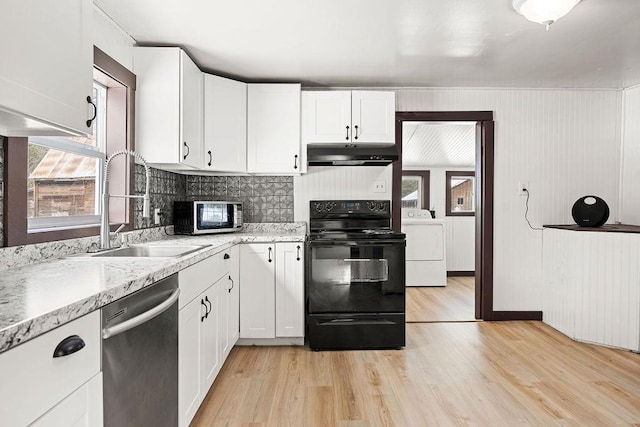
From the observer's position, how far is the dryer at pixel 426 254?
5.07 metres

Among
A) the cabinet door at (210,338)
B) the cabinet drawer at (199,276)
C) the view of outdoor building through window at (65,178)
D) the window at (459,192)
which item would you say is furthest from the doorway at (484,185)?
the window at (459,192)

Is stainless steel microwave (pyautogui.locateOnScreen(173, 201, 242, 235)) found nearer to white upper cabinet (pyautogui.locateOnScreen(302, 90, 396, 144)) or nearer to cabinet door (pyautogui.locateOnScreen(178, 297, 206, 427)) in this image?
white upper cabinet (pyautogui.locateOnScreen(302, 90, 396, 144))

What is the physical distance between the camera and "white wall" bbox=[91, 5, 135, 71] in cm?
206

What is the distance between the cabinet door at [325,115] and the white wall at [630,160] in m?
2.64

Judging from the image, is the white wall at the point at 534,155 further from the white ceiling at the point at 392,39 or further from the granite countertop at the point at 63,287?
the granite countertop at the point at 63,287

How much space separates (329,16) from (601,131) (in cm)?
297

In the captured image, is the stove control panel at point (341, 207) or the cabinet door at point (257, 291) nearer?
the cabinet door at point (257, 291)

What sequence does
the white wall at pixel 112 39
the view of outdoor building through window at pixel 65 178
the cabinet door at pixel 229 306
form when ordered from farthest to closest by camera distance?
the cabinet door at pixel 229 306 < the white wall at pixel 112 39 < the view of outdoor building through window at pixel 65 178

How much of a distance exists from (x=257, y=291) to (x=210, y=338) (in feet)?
2.64

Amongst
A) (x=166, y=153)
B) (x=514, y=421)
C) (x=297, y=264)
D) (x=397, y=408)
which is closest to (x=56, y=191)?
(x=166, y=153)

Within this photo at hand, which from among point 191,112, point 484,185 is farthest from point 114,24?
point 484,185

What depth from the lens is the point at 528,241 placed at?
351cm

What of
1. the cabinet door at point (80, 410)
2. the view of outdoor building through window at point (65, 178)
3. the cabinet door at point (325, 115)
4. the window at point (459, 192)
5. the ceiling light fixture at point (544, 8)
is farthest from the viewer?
the window at point (459, 192)

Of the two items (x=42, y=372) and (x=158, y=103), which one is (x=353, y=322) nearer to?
(x=158, y=103)
